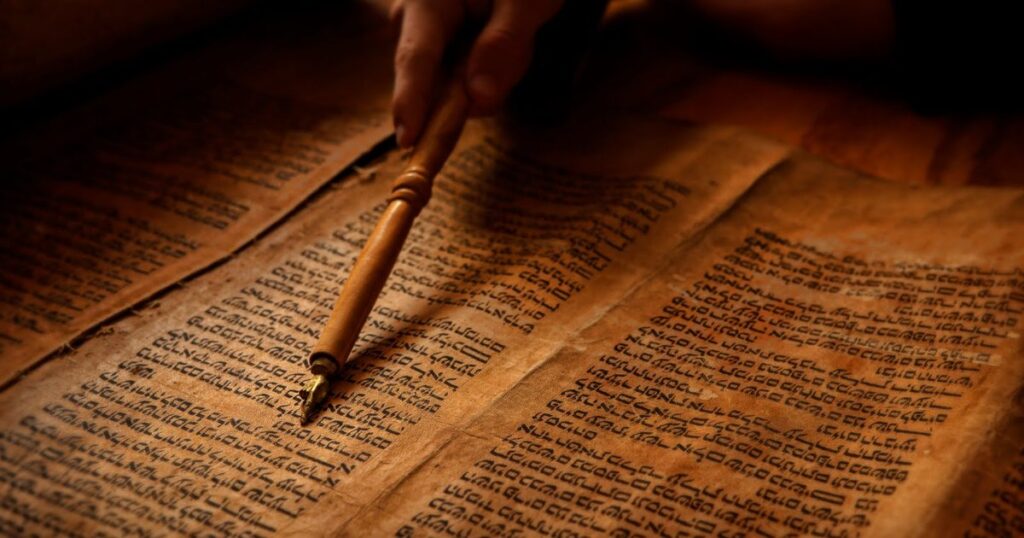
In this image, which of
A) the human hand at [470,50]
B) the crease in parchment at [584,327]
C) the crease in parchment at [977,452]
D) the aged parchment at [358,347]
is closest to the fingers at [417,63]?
the human hand at [470,50]

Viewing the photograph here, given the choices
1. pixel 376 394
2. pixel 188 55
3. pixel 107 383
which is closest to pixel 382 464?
pixel 376 394

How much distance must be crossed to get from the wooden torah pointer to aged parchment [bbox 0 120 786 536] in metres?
0.03

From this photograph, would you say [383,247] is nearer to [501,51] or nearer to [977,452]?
[501,51]

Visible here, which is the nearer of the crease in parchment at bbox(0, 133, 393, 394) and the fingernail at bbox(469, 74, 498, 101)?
the crease in parchment at bbox(0, 133, 393, 394)

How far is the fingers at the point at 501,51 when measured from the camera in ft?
3.78

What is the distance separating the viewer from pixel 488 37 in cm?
116

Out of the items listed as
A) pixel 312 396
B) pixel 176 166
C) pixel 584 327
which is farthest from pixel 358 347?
pixel 176 166

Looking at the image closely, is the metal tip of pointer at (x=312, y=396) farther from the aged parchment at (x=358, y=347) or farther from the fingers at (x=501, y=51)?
the fingers at (x=501, y=51)

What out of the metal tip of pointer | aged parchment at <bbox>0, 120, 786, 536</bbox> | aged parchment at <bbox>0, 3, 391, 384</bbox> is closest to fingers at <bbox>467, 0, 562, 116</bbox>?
aged parchment at <bbox>0, 120, 786, 536</bbox>

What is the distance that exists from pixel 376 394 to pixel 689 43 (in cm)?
91

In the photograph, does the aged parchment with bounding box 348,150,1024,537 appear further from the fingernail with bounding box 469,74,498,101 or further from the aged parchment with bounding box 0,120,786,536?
the fingernail with bounding box 469,74,498,101

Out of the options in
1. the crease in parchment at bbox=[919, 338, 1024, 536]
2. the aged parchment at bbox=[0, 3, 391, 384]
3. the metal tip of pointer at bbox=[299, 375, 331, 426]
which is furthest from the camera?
the aged parchment at bbox=[0, 3, 391, 384]

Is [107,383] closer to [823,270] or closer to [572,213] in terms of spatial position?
[572,213]

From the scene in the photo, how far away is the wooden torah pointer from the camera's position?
0.93 metres
